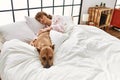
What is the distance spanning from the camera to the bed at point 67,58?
3.93 feet

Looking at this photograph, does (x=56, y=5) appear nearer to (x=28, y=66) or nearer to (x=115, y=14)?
(x=115, y=14)

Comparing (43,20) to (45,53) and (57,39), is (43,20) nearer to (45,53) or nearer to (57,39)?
(57,39)

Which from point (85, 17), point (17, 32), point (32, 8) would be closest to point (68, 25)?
point (17, 32)

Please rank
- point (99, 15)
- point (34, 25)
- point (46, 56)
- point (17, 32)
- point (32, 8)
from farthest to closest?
point (99, 15)
point (32, 8)
point (34, 25)
point (17, 32)
point (46, 56)

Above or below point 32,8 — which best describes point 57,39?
below

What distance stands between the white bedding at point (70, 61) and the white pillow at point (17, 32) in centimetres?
31

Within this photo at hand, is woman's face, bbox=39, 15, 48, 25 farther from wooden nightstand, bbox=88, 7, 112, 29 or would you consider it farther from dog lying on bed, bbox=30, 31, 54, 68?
wooden nightstand, bbox=88, 7, 112, 29

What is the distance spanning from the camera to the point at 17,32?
72.7 inches

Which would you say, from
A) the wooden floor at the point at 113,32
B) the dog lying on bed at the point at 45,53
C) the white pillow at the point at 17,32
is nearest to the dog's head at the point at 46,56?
the dog lying on bed at the point at 45,53

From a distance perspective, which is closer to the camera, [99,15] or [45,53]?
[45,53]

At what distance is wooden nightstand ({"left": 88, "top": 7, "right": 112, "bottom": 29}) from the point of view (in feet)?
10.7

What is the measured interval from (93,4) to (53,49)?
2.42m

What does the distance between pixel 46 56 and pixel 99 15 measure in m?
2.29

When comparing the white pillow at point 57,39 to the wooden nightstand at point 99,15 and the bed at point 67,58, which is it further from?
the wooden nightstand at point 99,15
